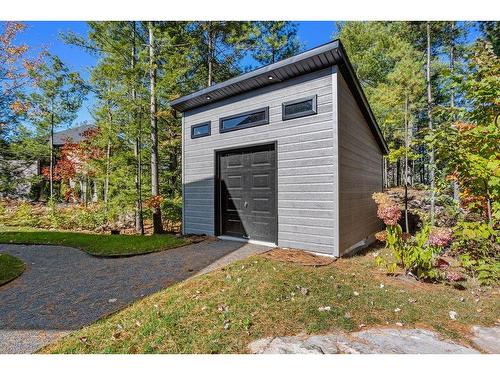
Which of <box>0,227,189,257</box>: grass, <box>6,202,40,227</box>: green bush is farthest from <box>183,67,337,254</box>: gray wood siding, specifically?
<box>6,202,40,227</box>: green bush

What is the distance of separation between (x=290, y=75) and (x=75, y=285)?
5234 mm

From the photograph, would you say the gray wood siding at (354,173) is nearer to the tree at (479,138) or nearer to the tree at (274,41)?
the tree at (479,138)

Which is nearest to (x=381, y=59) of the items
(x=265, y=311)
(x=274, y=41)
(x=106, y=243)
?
(x=274, y=41)

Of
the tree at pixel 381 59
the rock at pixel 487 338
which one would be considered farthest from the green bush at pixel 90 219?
the tree at pixel 381 59

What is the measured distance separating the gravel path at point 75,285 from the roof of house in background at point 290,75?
12.0ft

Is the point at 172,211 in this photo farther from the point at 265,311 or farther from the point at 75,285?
the point at 265,311

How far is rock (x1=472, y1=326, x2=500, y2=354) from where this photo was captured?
7.41 ft

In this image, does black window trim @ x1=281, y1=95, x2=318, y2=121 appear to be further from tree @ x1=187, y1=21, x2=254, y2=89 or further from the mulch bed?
tree @ x1=187, y1=21, x2=254, y2=89

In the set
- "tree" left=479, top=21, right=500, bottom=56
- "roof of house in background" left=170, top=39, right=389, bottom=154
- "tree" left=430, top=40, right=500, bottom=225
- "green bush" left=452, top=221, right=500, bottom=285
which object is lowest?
"green bush" left=452, top=221, right=500, bottom=285

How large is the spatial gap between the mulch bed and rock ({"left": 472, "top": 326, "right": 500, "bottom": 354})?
2011mm

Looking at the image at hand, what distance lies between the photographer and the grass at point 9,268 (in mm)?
4027

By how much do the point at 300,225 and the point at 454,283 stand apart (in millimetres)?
2521
